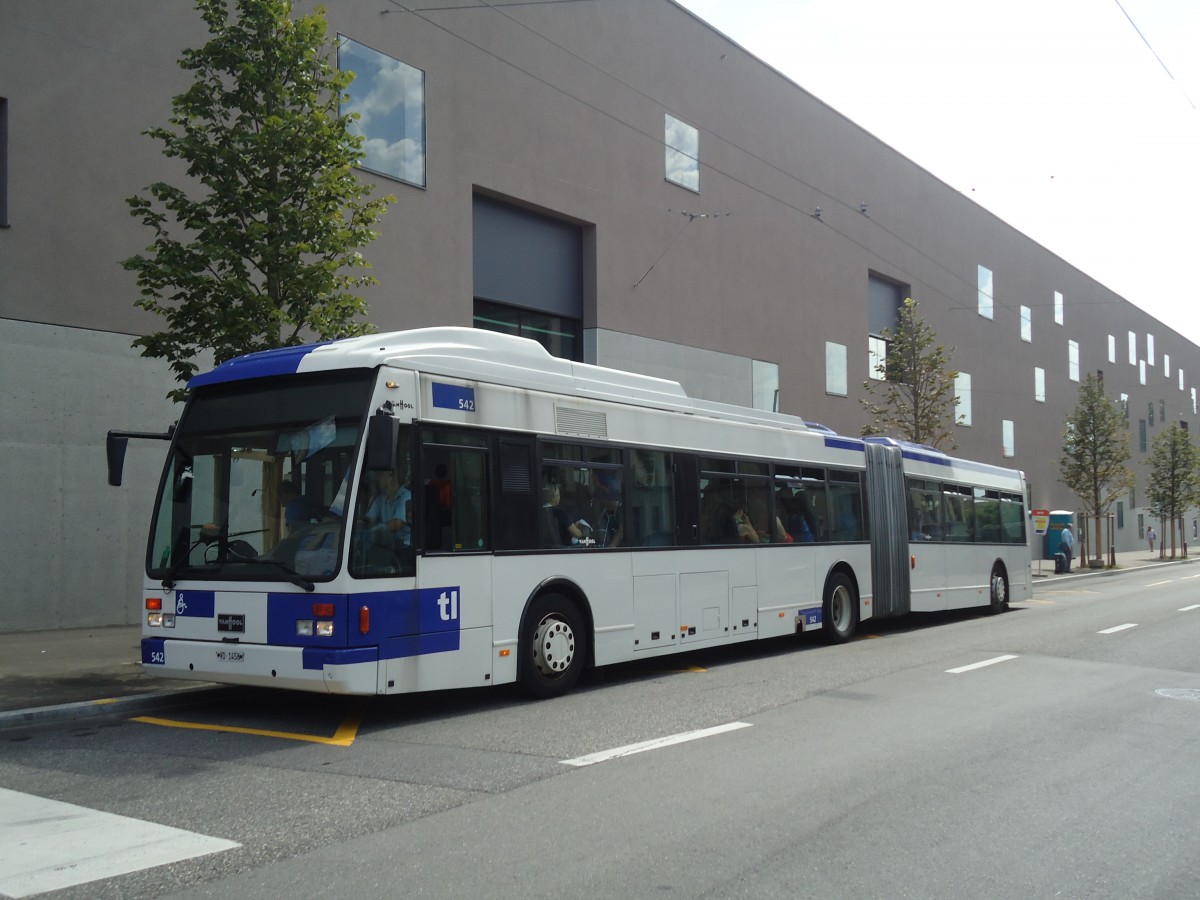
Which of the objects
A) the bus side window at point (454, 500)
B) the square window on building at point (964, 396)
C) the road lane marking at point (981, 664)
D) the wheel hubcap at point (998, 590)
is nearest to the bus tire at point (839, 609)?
the road lane marking at point (981, 664)

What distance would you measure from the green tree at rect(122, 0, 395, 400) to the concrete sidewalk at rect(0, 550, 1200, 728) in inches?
124

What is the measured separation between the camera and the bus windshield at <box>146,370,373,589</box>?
28.0 feet

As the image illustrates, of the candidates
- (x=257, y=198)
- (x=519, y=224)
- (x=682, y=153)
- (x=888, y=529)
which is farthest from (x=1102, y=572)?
(x=257, y=198)

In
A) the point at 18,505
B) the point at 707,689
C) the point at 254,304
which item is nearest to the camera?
the point at 707,689

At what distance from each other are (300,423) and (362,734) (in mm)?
2521

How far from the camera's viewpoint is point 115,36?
16.0 metres

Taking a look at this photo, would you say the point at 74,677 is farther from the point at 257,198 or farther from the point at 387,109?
the point at 387,109

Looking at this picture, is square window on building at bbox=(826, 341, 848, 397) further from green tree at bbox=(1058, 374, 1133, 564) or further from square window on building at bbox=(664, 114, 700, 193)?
green tree at bbox=(1058, 374, 1133, 564)

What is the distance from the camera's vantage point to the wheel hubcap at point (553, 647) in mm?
10039

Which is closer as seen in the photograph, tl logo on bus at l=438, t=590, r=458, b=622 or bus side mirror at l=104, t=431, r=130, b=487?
tl logo on bus at l=438, t=590, r=458, b=622

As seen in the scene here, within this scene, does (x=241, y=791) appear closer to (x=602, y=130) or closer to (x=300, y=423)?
(x=300, y=423)

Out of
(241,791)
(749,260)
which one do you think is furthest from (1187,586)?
(241,791)

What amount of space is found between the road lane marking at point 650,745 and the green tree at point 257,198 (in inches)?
254

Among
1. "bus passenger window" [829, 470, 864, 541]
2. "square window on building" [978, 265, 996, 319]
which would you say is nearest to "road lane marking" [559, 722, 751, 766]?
"bus passenger window" [829, 470, 864, 541]
